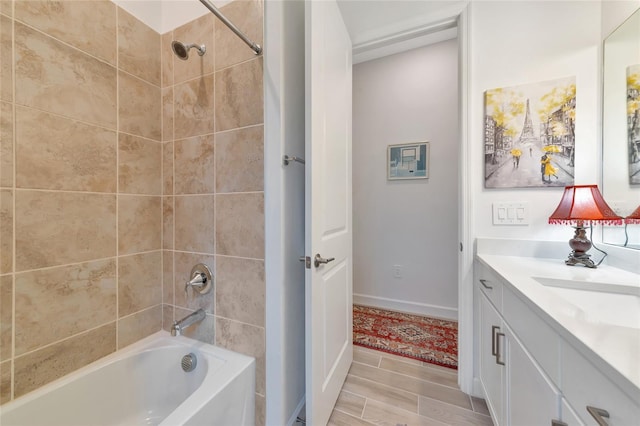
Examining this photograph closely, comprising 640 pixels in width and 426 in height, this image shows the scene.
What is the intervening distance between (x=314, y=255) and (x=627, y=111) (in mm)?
1551

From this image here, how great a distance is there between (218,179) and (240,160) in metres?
0.16

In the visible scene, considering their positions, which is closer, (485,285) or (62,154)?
(62,154)

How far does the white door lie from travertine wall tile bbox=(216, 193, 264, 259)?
10.0 inches

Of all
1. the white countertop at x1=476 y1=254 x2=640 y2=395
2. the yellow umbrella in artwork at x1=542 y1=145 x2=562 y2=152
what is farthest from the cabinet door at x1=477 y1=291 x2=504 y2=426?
the yellow umbrella in artwork at x1=542 y1=145 x2=562 y2=152

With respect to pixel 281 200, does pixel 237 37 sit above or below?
above

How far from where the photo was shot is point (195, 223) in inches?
49.6

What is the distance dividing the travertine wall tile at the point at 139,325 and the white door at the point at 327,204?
93 cm

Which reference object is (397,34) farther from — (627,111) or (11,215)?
(11,215)

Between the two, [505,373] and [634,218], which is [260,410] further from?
[634,218]

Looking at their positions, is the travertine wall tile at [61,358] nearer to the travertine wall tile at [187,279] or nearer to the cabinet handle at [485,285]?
the travertine wall tile at [187,279]

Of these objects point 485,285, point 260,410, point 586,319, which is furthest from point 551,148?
point 260,410

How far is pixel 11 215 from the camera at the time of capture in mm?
864

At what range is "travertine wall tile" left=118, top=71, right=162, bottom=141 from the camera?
3.88 ft

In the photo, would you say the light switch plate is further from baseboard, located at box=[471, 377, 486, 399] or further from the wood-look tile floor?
the wood-look tile floor
